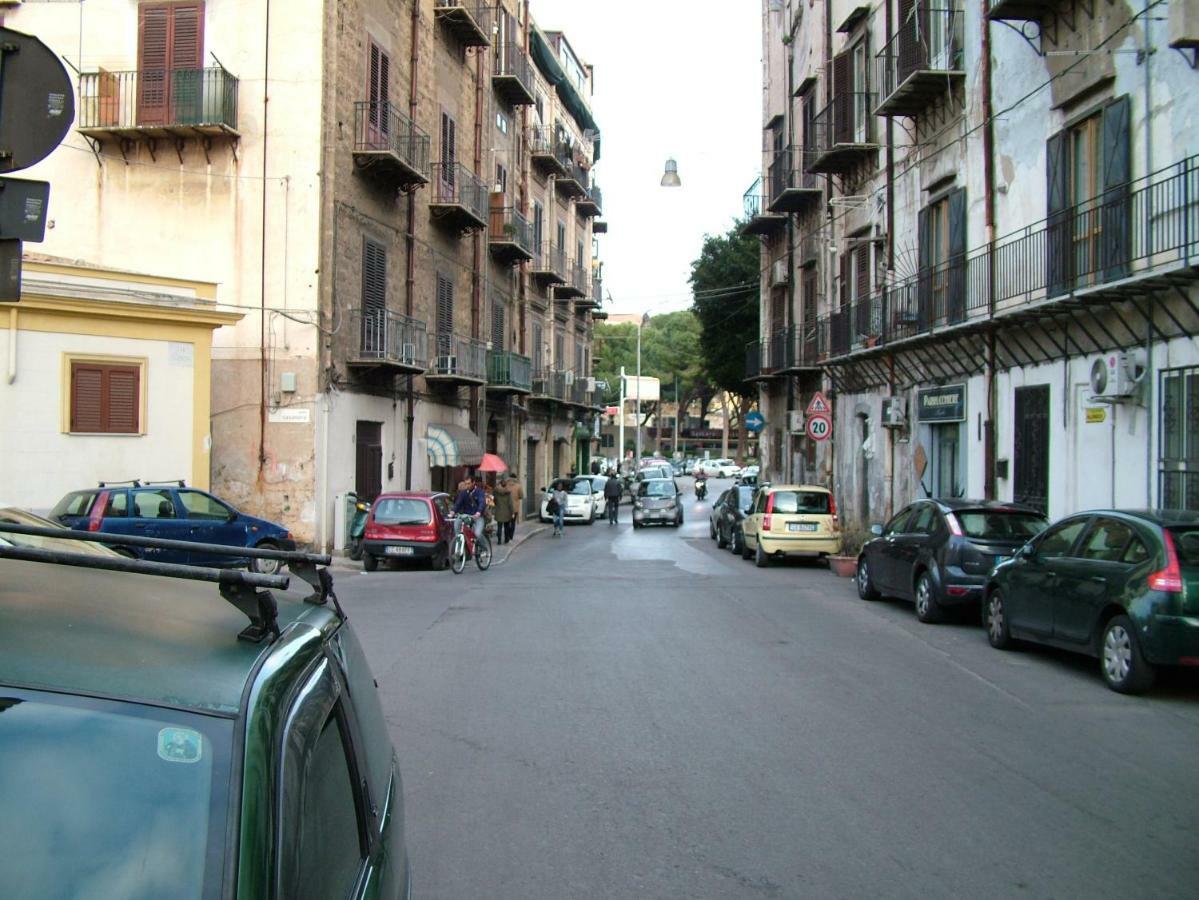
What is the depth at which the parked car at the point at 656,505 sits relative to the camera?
39.0 metres

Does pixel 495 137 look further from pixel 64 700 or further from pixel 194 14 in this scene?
pixel 64 700

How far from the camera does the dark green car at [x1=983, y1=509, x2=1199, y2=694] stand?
29.1ft

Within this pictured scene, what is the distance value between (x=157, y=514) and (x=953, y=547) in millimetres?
12254

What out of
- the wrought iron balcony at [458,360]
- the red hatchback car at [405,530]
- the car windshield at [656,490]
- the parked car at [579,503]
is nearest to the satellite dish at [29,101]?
the red hatchback car at [405,530]

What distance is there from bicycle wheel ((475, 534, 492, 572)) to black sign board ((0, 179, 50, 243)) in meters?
16.6

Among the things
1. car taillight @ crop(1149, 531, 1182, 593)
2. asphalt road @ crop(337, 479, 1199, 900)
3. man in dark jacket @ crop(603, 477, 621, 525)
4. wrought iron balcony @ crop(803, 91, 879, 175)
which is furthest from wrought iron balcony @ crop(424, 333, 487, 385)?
car taillight @ crop(1149, 531, 1182, 593)

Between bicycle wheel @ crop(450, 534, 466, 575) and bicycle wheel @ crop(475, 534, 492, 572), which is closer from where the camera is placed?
bicycle wheel @ crop(450, 534, 466, 575)

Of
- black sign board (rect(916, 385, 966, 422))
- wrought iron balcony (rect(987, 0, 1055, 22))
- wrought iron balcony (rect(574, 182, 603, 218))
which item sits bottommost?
black sign board (rect(916, 385, 966, 422))

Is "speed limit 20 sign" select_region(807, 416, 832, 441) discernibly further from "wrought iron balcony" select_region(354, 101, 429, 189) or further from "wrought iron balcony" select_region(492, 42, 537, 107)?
"wrought iron balcony" select_region(492, 42, 537, 107)

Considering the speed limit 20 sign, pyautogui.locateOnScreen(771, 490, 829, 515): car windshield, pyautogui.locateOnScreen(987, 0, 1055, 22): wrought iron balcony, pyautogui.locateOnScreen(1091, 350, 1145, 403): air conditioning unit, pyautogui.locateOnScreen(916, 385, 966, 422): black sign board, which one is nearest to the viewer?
pyautogui.locateOnScreen(1091, 350, 1145, 403): air conditioning unit

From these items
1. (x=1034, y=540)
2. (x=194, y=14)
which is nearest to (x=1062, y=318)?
(x=1034, y=540)

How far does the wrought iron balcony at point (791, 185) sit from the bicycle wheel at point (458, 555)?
14.0 meters

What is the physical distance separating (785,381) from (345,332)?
14.5 meters

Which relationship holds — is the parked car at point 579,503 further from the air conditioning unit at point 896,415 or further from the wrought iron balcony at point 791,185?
the air conditioning unit at point 896,415
